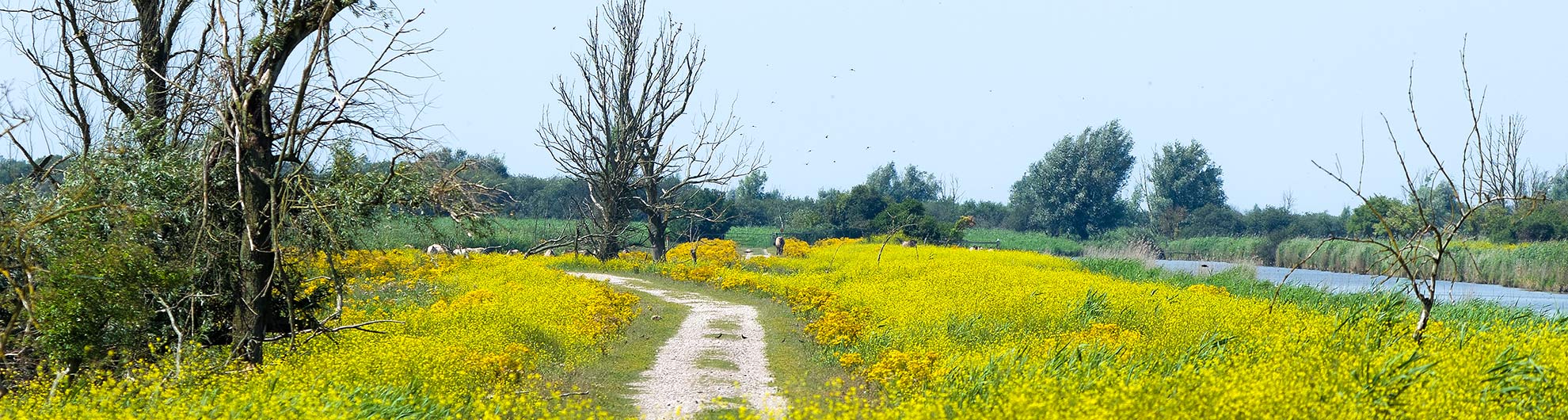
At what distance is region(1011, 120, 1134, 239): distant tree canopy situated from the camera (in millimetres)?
67562

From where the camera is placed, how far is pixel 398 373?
844cm

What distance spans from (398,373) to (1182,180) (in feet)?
227

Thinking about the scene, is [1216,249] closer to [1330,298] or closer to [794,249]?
[794,249]

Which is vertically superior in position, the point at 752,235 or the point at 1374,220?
the point at 1374,220

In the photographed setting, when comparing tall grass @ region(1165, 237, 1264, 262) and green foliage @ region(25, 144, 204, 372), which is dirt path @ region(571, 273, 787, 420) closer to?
green foliage @ region(25, 144, 204, 372)

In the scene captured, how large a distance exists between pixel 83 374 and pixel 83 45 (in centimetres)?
330

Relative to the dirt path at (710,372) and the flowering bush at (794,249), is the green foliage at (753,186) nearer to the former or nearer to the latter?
the flowering bush at (794,249)

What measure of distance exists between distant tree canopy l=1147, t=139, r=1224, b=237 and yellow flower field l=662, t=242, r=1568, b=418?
58475mm

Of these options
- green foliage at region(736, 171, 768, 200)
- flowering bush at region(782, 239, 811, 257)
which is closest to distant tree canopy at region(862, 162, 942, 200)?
green foliage at region(736, 171, 768, 200)

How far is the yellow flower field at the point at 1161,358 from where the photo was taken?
6.41 meters

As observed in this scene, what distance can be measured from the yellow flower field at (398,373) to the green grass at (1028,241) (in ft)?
144

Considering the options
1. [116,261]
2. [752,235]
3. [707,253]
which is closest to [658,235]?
[707,253]

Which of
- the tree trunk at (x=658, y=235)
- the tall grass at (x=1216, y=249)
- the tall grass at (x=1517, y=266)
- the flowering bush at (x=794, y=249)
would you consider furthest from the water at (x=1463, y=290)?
the tree trunk at (x=658, y=235)

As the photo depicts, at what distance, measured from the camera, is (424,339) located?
9555mm
